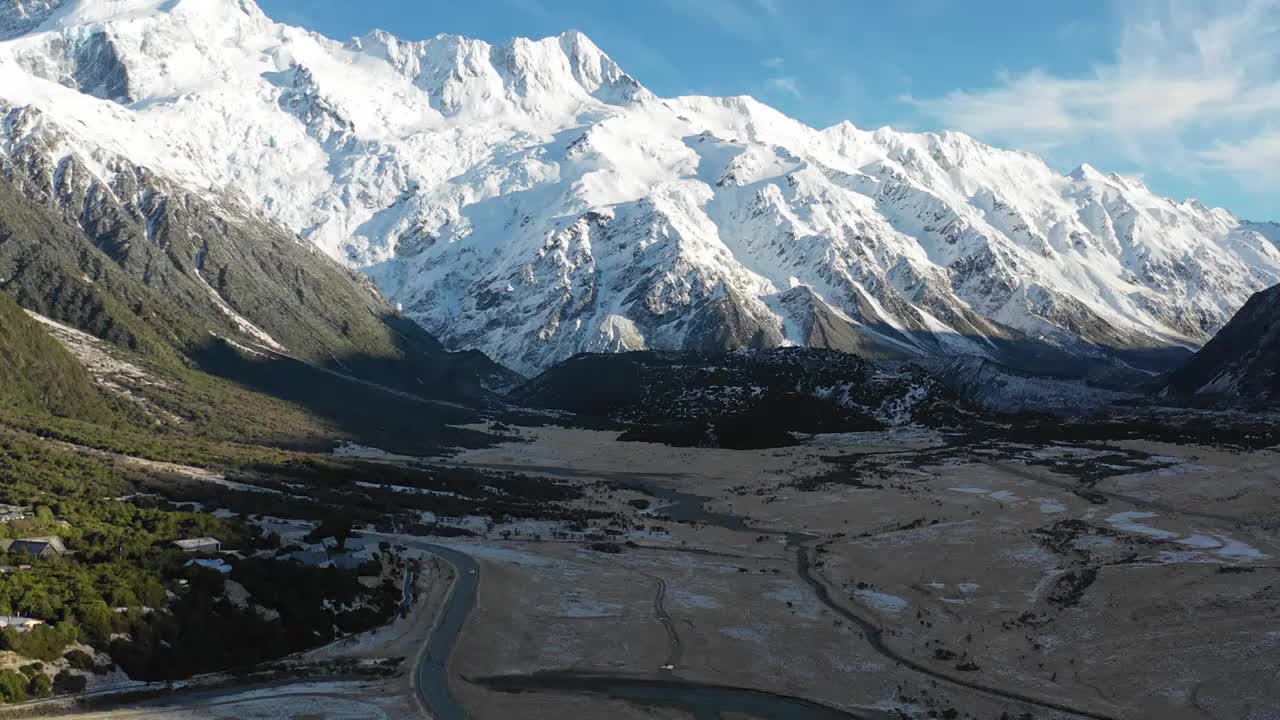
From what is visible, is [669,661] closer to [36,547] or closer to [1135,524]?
[36,547]

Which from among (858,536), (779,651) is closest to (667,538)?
(858,536)

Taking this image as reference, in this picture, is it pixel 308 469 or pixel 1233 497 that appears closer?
pixel 1233 497

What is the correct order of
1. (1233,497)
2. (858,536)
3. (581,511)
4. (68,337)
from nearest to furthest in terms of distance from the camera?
(858,536)
(1233,497)
(581,511)
(68,337)

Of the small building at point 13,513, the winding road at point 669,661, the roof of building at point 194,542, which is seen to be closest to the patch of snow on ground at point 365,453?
the winding road at point 669,661

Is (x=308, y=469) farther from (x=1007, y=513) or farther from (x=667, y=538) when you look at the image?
(x=1007, y=513)

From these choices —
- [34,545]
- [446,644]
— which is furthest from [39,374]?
[446,644]
